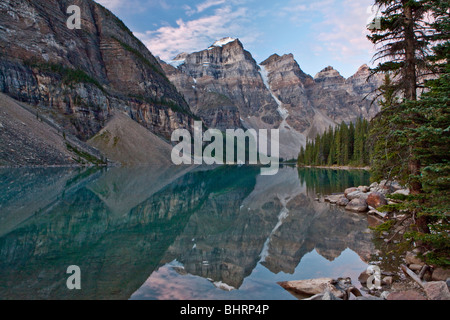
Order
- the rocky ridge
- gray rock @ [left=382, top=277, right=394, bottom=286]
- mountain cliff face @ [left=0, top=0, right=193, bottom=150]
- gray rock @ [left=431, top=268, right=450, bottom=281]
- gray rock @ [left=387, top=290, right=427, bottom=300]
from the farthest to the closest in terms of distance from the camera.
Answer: mountain cliff face @ [left=0, top=0, right=193, bottom=150], the rocky ridge, gray rock @ [left=382, top=277, right=394, bottom=286], gray rock @ [left=431, top=268, right=450, bottom=281], gray rock @ [left=387, top=290, right=427, bottom=300]

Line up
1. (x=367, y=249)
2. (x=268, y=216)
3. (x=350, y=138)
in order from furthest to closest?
1. (x=350, y=138)
2. (x=268, y=216)
3. (x=367, y=249)

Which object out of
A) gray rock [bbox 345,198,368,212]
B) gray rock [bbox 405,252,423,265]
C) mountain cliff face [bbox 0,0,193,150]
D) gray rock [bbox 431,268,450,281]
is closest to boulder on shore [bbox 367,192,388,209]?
gray rock [bbox 345,198,368,212]

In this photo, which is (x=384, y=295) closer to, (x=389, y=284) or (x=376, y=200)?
(x=389, y=284)

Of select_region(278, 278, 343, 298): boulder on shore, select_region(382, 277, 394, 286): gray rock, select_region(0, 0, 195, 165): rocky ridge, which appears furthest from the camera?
select_region(0, 0, 195, 165): rocky ridge

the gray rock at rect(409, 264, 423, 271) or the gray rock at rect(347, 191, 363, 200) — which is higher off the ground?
the gray rock at rect(347, 191, 363, 200)

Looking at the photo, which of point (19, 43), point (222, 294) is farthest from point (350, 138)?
point (19, 43)

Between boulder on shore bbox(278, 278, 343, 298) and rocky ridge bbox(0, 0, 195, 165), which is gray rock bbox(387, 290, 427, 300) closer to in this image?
boulder on shore bbox(278, 278, 343, 298)

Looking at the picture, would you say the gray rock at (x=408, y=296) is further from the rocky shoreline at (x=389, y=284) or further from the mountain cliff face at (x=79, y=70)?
the mountain cliff face at (x=79, y=70)

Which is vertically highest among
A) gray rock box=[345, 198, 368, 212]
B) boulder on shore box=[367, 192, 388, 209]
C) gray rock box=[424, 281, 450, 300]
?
boulder on shore box=[367, 192, 388, 209]

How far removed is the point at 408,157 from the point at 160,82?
200 metres

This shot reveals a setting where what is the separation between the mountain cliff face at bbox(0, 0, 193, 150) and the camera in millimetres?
109625

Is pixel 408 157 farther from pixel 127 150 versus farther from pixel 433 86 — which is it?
pixel 127 150

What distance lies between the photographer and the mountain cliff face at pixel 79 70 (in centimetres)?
10962

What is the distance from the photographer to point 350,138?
320 ft
